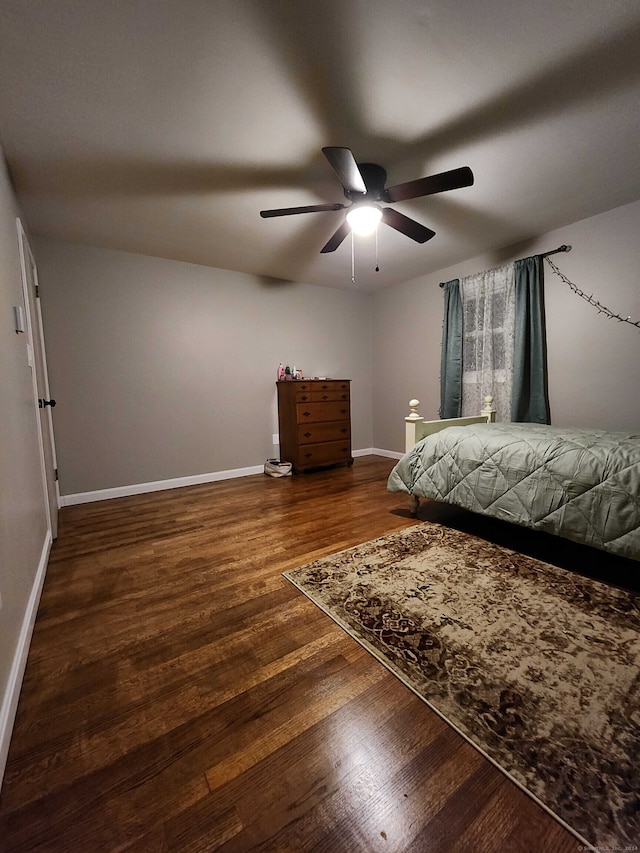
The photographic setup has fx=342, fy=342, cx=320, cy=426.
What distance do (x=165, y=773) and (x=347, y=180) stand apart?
2.37 meters

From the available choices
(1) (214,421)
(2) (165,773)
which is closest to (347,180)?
(2) (165,773)

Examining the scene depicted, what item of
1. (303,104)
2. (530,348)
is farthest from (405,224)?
(530,348)

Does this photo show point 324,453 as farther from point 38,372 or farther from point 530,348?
point 38,372

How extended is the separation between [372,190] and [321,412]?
230cm

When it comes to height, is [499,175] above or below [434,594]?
above

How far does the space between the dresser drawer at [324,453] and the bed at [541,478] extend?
4.81ft

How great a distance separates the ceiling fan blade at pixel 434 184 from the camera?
1657mm

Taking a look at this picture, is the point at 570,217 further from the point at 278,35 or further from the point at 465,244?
the point at 278,35

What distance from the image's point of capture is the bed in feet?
5.19

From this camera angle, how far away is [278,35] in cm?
128

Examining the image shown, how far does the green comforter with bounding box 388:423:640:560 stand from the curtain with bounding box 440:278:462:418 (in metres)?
1.30

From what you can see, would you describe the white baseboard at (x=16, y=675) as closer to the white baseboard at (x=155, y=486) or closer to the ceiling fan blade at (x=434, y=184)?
the white baseboard at (x=155, y=486)

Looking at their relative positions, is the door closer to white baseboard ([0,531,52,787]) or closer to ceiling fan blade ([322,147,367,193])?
white baseboard ([0,531,52,787])

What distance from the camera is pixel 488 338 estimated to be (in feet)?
11.3
